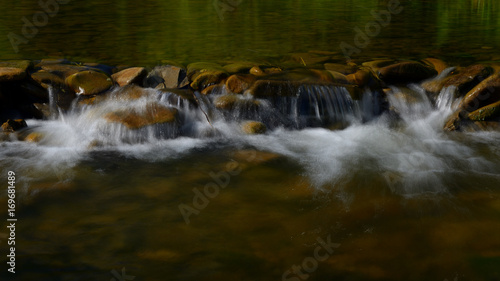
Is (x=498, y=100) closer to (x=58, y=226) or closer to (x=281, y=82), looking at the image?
(x=281, y=82)

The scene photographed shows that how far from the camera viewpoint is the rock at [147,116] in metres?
7.51

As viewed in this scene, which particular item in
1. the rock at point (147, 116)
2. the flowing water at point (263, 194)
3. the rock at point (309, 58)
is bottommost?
the flowing water at point (263, 194)

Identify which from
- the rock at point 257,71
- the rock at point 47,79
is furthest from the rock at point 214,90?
the rock at point 47,79

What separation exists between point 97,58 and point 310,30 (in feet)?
25.5

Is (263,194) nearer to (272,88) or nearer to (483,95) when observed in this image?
(272,88)

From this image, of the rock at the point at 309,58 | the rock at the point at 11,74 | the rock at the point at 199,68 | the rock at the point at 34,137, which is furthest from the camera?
the rock at the point at 309,58

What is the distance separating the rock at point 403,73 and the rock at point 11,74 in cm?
726

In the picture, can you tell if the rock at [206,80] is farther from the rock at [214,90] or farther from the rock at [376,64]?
the rock at [376,64]

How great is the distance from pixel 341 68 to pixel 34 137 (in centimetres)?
637

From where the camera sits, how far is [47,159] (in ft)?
22.2

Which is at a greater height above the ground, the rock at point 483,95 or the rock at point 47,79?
the rock at point 47,79

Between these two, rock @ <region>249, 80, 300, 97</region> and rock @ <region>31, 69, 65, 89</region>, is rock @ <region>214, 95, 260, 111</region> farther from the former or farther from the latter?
rock @ <region>31, 69, 65, 89</region>

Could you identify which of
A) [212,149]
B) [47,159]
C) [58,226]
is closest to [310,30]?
[212,149]

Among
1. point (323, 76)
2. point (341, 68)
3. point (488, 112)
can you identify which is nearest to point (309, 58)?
point (341, 68)
